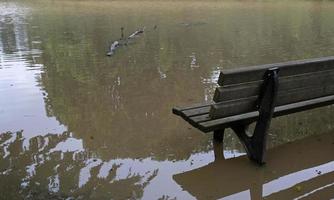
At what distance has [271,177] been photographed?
4812 mm

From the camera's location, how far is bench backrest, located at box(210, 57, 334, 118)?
14.8 feet

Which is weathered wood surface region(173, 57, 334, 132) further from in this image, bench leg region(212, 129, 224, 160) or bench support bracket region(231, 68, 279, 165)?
bench leg region(212, 129, 224, 160)

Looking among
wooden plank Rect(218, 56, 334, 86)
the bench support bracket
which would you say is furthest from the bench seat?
wooden plank Rect(218, 56, 334, 86)

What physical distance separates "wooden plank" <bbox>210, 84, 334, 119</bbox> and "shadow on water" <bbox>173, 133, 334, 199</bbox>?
636 millimetres

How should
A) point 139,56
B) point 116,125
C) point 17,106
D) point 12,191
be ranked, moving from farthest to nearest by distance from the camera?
point 139,56, point 17,106, point 116,125, point 12,191

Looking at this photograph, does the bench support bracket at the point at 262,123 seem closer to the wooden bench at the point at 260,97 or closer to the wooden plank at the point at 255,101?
the wooden bench at the point at 260,97

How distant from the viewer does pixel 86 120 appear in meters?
6.83

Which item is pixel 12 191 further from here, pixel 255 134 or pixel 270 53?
pixel 270 53

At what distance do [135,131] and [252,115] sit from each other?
6.14ft

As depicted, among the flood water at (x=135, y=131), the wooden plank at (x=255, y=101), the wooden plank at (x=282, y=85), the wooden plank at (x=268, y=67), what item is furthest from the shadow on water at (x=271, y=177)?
the wooden plank at (x=268, y=67)

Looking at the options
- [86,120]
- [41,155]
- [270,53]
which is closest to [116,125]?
[86,120]

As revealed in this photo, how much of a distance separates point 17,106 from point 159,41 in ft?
26.5

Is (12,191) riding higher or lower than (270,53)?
higher

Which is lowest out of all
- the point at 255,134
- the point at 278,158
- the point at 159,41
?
the point at 159,41
